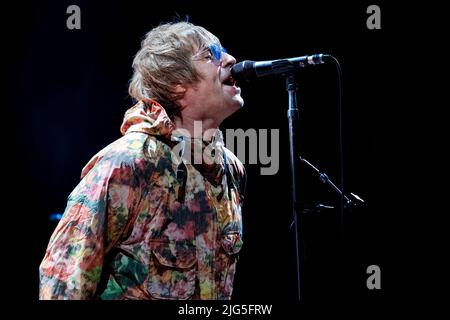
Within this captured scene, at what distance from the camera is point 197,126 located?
2699 mm

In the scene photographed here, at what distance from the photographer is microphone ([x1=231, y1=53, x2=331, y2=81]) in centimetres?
222

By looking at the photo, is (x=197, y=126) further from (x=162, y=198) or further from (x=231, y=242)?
(x=231, y=242)

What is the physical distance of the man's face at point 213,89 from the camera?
2656mm

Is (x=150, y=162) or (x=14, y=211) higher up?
(x=150, y=162)

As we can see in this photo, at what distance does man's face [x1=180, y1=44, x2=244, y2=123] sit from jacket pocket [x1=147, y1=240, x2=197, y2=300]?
0.76 m

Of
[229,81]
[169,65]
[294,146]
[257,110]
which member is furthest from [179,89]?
[257,110]

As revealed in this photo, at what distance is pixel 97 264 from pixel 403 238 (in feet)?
8.77

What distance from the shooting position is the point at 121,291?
2141mm

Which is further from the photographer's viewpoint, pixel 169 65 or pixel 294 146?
pixel 169 65

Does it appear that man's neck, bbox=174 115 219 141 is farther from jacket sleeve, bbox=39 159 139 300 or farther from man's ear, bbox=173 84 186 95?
jacket sleeve, bbox=39 159 139 300

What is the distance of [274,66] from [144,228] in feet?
3.10
